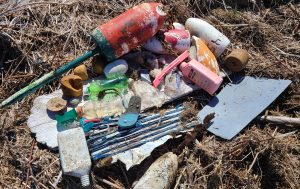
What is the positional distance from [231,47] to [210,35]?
0.24 metres

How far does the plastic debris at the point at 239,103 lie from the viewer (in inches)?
114

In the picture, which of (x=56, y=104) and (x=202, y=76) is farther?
(x=202, y=76)

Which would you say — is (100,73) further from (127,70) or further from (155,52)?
(155,52)

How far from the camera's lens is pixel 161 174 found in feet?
8.58

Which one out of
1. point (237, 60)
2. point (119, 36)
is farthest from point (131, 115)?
point (237, 60)

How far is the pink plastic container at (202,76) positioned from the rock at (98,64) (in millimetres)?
593

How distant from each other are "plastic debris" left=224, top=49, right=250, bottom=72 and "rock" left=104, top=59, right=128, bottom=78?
78cm

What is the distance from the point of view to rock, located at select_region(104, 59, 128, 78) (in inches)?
120

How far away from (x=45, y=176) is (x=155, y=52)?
1.26m

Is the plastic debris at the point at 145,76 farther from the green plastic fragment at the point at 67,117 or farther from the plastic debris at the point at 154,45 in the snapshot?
the green plastic fragment at the point at 67,117

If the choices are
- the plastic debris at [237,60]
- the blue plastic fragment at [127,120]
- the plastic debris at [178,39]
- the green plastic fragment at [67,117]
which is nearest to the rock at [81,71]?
the green plastic fragment at [67,117]

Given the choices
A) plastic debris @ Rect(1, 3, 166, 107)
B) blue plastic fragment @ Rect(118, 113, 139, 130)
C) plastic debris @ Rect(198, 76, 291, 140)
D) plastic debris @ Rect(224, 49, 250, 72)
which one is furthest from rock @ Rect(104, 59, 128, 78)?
plastic debris @ Rect(224, 49, 250, 72)

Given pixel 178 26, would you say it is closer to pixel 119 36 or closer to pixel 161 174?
pixel 119 36

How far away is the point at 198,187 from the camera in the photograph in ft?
8.78
